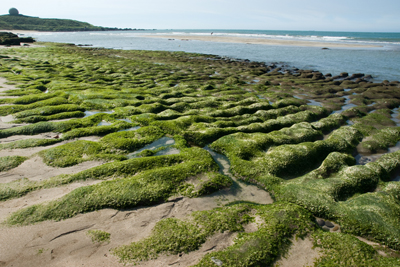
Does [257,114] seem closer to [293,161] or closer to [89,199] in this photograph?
[293,161]

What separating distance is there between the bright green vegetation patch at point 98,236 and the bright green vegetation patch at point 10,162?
4704 millimetres

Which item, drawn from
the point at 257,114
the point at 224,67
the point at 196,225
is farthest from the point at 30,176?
the point at 224,67

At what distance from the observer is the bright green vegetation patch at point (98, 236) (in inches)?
203

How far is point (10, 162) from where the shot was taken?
786 centimetres

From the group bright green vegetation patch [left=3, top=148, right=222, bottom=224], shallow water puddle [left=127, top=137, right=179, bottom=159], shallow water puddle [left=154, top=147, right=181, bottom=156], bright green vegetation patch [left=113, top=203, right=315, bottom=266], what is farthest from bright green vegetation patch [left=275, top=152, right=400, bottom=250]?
shallow water puddle [left=127, top=137, right=179, bottom=159]

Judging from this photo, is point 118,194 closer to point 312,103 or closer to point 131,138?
point 131,138

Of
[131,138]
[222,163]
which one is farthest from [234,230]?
[131,138]

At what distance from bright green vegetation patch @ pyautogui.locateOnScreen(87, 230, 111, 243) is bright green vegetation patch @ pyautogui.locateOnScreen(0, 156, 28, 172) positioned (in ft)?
15.4

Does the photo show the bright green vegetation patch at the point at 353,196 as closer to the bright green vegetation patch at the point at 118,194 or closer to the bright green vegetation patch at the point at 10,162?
the bright green vegetation patch at the point at 118,194

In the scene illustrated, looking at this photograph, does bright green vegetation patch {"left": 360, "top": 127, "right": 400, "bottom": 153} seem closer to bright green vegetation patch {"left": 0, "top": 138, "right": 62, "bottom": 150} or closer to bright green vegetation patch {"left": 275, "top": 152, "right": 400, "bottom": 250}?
bright green vegetation patch {"left": 275, "top": 152, "right": 400, "bottom": 250}

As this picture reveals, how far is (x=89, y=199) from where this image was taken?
20.4ft

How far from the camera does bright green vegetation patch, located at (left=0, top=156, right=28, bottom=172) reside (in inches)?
301

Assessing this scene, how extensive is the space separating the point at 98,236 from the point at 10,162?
5.20 meters

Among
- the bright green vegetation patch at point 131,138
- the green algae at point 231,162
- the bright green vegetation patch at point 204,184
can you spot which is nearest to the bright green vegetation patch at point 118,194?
the green algae at point 231,162
